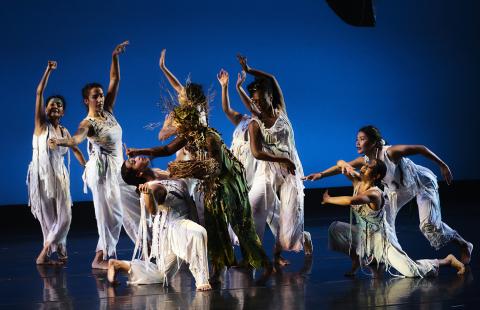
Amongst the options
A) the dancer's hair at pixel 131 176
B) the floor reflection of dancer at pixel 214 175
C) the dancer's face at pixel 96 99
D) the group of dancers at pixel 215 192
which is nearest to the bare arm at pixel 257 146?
the group of dancers at pixel 215 192

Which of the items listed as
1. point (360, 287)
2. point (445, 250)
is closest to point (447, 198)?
point (445, 250)

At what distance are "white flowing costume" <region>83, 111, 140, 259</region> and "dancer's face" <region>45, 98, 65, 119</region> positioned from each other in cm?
54

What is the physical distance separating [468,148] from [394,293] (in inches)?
253

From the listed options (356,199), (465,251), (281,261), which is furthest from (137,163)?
(465,251)

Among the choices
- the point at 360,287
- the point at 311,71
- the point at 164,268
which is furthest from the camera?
the point at 311,71

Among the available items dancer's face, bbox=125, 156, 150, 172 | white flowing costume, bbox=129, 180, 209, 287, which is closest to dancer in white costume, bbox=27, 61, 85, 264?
white flowing costume, bbox=129, 180, 209, 287

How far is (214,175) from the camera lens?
5723 mm

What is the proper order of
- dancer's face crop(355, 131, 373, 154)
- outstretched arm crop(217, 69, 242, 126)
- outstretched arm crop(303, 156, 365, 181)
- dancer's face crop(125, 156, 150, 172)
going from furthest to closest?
outstretched arm crop(217, 69, 242, 126) → dancer's face crop(355, 131, 373, 154) → outstretched arm crop(303, 156, 365, 181) → dancer's face crop(125, 156, 150, 172)

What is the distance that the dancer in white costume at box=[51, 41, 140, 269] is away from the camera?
702cm

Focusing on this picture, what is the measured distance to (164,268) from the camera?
5738 mm

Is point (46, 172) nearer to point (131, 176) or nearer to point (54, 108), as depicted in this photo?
point (54, 108)

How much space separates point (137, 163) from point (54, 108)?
2114 mm

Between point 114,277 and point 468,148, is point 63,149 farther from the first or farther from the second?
point 468,148

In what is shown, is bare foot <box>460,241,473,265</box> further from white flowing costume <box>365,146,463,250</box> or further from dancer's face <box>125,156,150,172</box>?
dancer's face <box>125,156,150,172</box>
